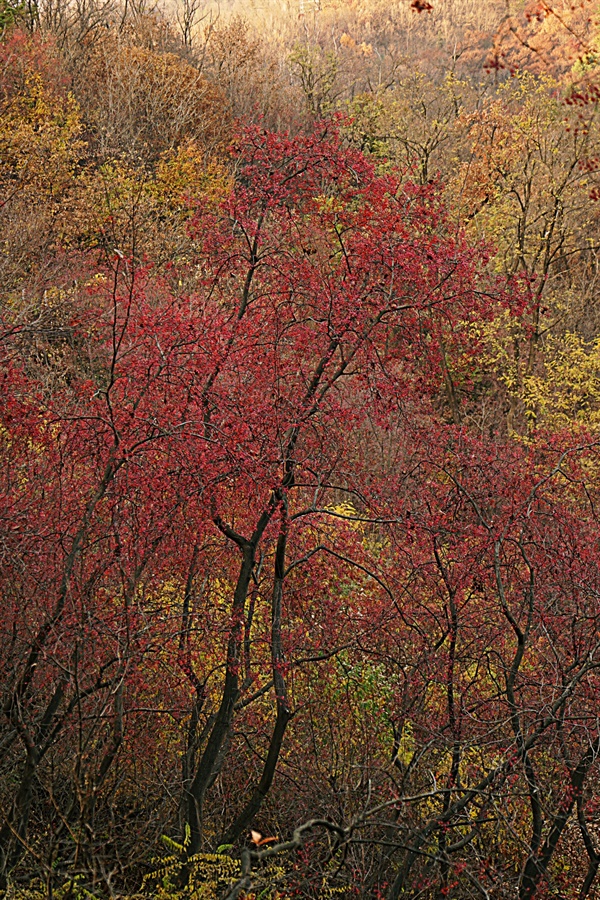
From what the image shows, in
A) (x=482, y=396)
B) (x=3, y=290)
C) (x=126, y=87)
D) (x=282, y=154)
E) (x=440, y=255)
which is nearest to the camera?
(x=440, y=255)

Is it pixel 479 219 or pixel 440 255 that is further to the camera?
pixel 479 219

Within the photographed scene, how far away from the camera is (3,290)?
54.7 ft

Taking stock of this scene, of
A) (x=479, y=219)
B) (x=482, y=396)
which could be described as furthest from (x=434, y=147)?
(x=482, y=396)

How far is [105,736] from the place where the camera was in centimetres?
820

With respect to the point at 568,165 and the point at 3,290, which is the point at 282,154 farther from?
the point at 568,165

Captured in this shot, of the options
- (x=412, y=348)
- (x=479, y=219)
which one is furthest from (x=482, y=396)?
(x=412, y=348)

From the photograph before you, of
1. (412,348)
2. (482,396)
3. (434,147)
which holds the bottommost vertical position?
(412,348)

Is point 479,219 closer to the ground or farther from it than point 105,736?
farther from it

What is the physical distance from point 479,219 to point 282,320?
47.3ft

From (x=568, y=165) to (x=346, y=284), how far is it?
14.4 meters

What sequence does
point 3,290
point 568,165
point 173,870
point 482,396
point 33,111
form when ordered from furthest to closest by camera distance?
point 482,396 < point 33,111 < point 568,165 < point 3,290 < point 173,870

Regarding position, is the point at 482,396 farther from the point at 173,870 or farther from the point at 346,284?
the point at 173,870

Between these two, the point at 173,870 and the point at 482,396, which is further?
the point at 482,396

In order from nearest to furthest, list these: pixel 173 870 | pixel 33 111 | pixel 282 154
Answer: pixel 173 870 → pixel 282 154 → pixel 33 111
